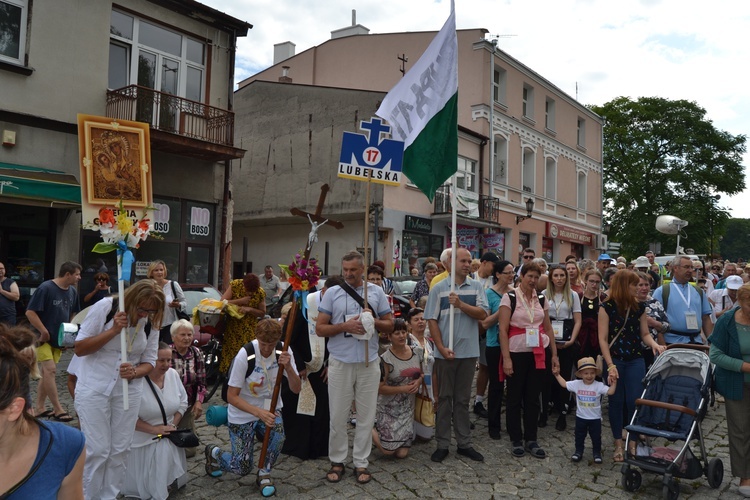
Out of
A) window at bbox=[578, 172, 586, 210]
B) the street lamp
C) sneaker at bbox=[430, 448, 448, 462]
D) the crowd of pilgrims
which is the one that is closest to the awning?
the crowd of pilgrims

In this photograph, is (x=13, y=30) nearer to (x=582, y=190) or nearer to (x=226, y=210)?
(x=226, y=210)

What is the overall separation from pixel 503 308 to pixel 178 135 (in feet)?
34.3

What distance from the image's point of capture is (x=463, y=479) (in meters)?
5.20

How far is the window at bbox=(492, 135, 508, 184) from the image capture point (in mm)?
25641

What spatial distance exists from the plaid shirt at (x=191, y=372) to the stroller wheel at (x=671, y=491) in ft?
13.4

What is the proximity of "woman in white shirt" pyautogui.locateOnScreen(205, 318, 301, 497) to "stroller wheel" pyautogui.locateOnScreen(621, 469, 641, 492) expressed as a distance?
9.51ft

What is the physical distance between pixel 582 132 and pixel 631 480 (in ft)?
102

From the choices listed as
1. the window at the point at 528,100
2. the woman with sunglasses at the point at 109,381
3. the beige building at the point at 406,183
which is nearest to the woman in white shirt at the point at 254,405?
the woman with sunglasses at the point at 109,381

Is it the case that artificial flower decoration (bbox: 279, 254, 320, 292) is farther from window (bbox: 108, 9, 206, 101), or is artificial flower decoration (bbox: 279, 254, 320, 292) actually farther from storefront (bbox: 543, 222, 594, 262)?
storefront (bbox: 543, 222, 594, 262)

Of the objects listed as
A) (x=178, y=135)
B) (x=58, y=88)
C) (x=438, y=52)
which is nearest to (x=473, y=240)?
(x=178, y=135)

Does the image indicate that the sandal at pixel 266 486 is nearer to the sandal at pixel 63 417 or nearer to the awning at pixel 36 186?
the sandal at pixel 63 417

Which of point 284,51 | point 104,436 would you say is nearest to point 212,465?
point 104,436

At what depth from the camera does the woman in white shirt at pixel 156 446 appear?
4539 mm

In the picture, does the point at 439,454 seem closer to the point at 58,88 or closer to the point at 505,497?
the point at 505,497
